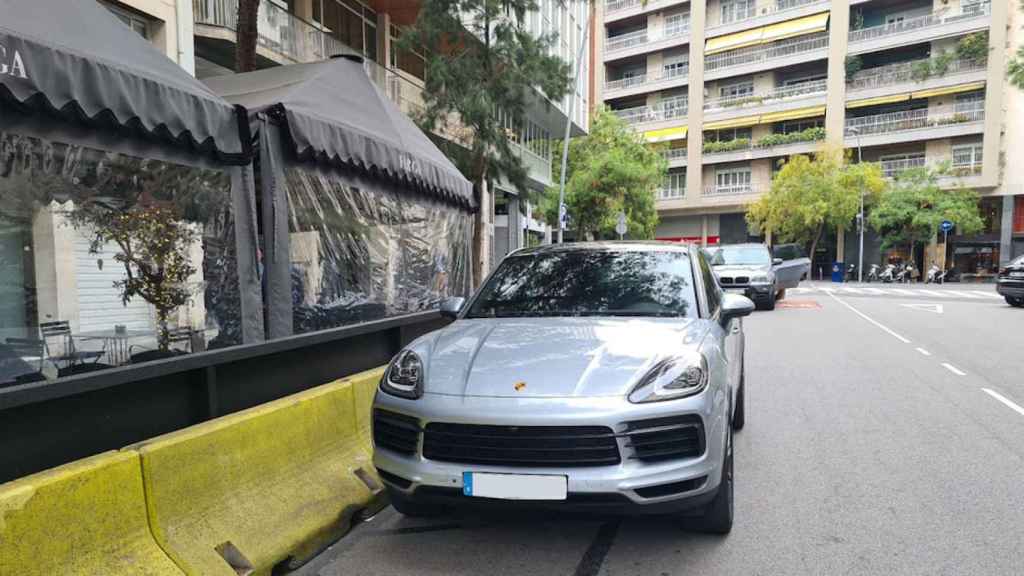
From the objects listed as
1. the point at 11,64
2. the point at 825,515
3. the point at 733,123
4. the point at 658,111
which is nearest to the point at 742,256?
the point at 825,515

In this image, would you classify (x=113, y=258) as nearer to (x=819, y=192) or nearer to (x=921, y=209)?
(x=819, y=192)

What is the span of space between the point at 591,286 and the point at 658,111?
51194mm

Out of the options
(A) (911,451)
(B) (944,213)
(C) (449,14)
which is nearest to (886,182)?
Result: (B) (944,213)

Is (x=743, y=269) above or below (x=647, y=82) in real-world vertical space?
below

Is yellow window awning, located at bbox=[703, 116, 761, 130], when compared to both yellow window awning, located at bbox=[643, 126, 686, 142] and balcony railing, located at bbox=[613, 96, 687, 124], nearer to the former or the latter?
yellow window awning, located at bbox=[643, 126, 686, 142]

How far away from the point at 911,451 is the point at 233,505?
4689 millimetres

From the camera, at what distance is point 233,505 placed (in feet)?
9.81

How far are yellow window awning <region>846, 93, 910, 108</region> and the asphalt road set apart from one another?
43.1 m

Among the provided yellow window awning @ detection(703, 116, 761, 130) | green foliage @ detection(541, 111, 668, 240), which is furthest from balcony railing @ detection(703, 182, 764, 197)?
green foliage @ detection(541, 111, 668, 240)

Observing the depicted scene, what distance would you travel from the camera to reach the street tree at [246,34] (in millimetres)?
7488

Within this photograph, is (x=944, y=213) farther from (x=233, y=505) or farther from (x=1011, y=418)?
(x=233, y=505)

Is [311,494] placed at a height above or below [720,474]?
below

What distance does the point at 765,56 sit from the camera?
4691 centimetres

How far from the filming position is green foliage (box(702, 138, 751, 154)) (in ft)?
157
